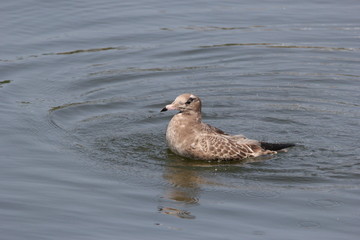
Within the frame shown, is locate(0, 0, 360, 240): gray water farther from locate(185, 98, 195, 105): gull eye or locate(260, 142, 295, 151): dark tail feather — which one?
locate(185, 98, 195, 105): gull eye

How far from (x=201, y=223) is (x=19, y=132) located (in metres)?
4.36

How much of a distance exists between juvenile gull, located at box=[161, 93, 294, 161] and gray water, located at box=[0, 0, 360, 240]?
0.17 metres

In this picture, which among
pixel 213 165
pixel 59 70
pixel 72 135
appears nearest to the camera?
pixel 213 165

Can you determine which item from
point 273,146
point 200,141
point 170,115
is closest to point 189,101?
point 200,141

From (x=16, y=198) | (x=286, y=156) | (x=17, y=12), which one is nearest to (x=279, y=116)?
(x=286, y=156)

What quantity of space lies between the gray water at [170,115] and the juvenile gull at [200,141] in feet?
0.56

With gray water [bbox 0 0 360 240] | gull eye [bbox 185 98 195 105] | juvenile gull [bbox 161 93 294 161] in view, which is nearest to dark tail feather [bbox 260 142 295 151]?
juvenile gull [bbox 161 93 294 161]

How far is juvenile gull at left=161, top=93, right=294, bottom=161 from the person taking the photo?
470 inches

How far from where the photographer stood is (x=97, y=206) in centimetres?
972

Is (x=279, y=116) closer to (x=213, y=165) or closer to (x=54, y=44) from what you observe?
(x=213, y=165)

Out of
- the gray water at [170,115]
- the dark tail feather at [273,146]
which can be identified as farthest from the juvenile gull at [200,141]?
the gray water at [170,115]

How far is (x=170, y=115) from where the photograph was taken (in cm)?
1400

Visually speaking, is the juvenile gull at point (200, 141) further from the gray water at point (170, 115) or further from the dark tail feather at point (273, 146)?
the gray water at point (170, 115)

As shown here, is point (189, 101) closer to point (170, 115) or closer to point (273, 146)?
point (273, 146)
